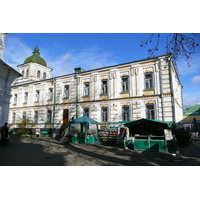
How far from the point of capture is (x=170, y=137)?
36.2ft

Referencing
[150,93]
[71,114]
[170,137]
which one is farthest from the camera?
[71,114]

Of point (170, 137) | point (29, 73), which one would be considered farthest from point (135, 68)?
point (29, 73)

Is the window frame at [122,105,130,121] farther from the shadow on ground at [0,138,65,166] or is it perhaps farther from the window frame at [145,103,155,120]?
the shadow on ground at [0,138,65,166]

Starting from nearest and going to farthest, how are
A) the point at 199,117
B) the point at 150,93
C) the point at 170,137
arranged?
the point at 170,137
the point at 150,93
the point at 199,117

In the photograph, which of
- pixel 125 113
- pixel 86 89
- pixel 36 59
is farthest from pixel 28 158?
pixel 36 59

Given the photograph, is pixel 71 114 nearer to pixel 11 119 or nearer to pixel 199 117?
pixel 11 119

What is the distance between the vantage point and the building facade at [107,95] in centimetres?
1777

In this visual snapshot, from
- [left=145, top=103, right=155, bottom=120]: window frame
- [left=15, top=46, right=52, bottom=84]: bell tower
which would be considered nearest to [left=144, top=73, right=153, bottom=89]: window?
[left=145, top=103, right=155, bottom=120]: window frame

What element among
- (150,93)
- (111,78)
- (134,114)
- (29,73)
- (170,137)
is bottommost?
(170,137)

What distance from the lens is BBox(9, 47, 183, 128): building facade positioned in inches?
699

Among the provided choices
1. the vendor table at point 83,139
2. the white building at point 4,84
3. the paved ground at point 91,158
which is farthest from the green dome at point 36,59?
the paved ground at point 91,158

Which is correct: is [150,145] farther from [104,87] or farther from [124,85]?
[104,87]

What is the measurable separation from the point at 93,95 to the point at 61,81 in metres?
6.27

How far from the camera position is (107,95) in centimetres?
2084
